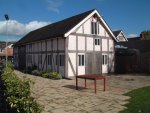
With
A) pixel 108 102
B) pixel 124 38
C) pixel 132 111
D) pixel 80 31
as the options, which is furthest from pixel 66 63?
pixel 124 38

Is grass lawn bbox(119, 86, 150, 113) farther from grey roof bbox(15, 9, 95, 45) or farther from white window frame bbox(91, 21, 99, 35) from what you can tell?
white window frame bbox(91, 21, 99, 35)

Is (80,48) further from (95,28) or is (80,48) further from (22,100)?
(22,100)

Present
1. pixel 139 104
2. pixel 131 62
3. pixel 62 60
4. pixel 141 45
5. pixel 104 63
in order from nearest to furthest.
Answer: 1. pixel 139 104
2. pixel 62 60
3. pixel 104 63
4. pixel 131 62
5. pixel 141 45

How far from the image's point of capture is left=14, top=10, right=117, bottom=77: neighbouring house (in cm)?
2245

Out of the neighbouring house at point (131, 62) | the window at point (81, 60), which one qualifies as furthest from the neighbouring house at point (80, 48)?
the neighbouring house at point (131, 62)

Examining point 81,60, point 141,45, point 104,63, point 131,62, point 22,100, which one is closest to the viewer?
point 22,100

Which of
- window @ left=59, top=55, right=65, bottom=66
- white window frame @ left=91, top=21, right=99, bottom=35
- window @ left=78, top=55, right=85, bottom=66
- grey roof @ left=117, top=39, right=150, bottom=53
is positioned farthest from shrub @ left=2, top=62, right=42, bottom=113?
grey roof @ left=117, top=39, right=150, bottom=53

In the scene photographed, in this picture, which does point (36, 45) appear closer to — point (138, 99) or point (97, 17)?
point (97, 17)

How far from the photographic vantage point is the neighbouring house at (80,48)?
73.7 ft

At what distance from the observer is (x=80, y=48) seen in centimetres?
2327

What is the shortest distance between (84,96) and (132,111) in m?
3.88

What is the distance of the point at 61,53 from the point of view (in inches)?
903

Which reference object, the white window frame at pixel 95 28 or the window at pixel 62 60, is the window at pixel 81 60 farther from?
the white window frame at pixel 95 28

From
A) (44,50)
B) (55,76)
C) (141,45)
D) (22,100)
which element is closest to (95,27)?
(44,50)
